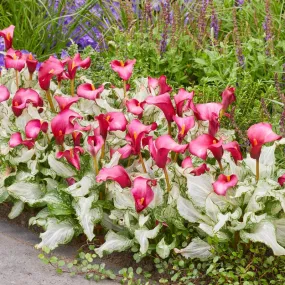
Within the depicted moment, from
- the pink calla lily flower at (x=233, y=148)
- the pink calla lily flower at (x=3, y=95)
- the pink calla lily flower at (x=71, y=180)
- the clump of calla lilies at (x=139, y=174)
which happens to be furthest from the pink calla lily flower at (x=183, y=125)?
the pink calla lily flower at (x=3, y=95)

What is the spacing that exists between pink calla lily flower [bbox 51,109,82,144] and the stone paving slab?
0.50 meters

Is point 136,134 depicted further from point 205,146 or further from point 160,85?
point 160,85

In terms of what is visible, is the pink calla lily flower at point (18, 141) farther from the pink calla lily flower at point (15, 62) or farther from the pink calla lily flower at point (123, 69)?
the pink calla lily flower at point (123, 69)

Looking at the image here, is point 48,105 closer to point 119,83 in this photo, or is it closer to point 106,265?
point 119,83

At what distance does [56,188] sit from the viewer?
322 cm

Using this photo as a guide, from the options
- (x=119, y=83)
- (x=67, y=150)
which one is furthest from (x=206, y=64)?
(x=67, y=150)

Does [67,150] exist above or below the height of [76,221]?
above

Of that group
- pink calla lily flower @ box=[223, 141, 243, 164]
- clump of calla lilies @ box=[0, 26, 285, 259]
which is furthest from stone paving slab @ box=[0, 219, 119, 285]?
pink calla lily flower @ box=[223, 141, 243, 164]

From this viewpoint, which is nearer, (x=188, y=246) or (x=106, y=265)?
(x=188, y=246)

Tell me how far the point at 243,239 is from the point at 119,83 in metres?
1.64

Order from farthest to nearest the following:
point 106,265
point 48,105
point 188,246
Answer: point 48,105 < point 106,265 < point 188,246

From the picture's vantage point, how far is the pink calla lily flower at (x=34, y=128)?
3.23m

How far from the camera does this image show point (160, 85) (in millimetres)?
3396

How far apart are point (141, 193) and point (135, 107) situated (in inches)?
24.3
